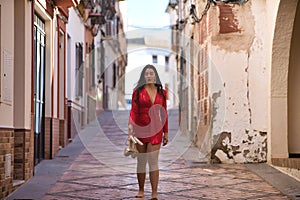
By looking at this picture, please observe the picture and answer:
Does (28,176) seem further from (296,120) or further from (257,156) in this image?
(296,120)

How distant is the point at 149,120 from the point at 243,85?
4.68 metres

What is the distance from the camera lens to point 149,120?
23.6 feet

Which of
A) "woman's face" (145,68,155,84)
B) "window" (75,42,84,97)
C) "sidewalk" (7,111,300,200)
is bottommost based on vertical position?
"sidewalk" (7,111,300,200)

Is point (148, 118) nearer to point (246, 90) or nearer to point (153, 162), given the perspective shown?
point (153, 162)

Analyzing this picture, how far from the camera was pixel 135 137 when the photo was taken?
7.18 metres

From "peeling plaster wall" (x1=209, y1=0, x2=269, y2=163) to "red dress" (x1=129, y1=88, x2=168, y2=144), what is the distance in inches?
173

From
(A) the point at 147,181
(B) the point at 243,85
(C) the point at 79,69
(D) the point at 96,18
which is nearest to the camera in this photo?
(A) the point at 147,181

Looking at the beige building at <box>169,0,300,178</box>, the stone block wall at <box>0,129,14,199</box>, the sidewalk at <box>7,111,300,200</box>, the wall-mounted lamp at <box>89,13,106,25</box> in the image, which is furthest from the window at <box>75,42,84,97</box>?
the stone block wall at <box>0,129,14,199</box>

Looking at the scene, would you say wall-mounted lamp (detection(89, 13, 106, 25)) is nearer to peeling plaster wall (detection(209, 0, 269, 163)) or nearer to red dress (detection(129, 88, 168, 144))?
peeling plaster wall (detection(209, 0, 269, 163))

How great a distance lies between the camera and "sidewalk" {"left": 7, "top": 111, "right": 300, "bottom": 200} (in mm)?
7820

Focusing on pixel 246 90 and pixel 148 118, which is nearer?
pixel 148 118

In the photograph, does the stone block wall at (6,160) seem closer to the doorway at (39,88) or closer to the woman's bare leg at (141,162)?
the woman's bare leg at (141,162)

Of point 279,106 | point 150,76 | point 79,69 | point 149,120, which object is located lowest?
point 149,120

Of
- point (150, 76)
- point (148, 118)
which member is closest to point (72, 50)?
point (150, 76)
